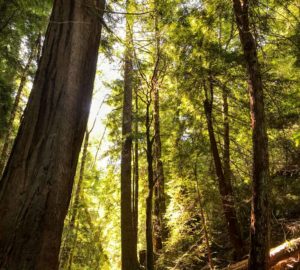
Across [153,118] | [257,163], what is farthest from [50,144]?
[153,118]

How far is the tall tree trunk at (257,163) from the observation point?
512cm

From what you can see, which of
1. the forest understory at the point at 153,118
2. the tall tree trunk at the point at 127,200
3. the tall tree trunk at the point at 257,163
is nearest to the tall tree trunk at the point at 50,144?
the forest understory at the point at 153,118

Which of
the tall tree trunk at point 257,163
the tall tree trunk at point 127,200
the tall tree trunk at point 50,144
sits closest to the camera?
the tall tree trunk at point 50,144

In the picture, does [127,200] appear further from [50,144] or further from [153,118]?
[50,144]

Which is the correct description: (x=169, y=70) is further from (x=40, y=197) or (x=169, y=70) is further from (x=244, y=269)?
(x=40, y=197)

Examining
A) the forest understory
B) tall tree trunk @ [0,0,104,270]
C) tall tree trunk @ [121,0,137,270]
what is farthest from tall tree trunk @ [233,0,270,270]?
tall tree trunk @ [0,0,104,270]

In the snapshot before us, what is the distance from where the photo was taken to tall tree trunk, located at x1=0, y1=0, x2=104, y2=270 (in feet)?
6.84

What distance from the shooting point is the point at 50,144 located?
93.2 inches

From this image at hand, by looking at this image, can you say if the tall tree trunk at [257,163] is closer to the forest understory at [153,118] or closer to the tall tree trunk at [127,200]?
the forest understory at [153,118]

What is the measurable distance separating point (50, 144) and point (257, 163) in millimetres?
4085

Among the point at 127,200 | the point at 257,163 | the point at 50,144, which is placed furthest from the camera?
the point at 127,200

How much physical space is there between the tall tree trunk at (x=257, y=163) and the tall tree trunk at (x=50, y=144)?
3.56 metres

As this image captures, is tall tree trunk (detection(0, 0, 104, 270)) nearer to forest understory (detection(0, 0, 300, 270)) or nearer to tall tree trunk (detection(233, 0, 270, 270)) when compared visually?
forest understory (detection(0, 0, 300, 270))

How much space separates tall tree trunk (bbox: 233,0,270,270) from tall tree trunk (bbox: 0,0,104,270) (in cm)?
356
